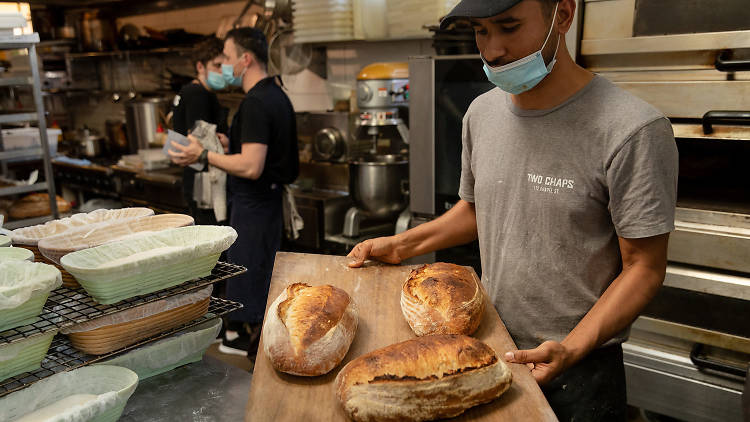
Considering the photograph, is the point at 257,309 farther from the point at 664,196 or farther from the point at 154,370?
the point at 664,196

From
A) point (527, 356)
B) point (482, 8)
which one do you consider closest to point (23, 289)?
point (527, 356)


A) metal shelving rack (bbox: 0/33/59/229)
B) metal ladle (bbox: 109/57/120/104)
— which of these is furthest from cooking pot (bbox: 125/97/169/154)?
metal shelving rack (bbox: 0/33/59/229)

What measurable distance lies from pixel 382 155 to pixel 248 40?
1075mm

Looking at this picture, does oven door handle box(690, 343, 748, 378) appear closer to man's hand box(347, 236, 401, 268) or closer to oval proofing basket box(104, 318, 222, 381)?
man's hand box(347, 236, 401, 268)

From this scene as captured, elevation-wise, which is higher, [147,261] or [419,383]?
[147,261]

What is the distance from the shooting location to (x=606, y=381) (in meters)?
1.41

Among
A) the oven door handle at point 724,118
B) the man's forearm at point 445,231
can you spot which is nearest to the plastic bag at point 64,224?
the man's forearm at point 445,231

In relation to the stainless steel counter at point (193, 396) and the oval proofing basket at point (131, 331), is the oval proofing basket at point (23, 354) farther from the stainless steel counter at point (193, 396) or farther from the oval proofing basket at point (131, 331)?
the stainless steel counter at point (193, 396)

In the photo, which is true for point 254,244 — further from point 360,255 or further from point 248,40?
point 360,255

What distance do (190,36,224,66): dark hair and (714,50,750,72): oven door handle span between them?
8.47ft

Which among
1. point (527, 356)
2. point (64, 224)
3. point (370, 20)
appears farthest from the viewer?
point (370, 20)

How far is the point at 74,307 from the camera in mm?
1156

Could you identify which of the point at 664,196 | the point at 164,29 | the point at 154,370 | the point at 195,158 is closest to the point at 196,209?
the point at 195,158

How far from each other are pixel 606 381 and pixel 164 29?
20.3 feet
